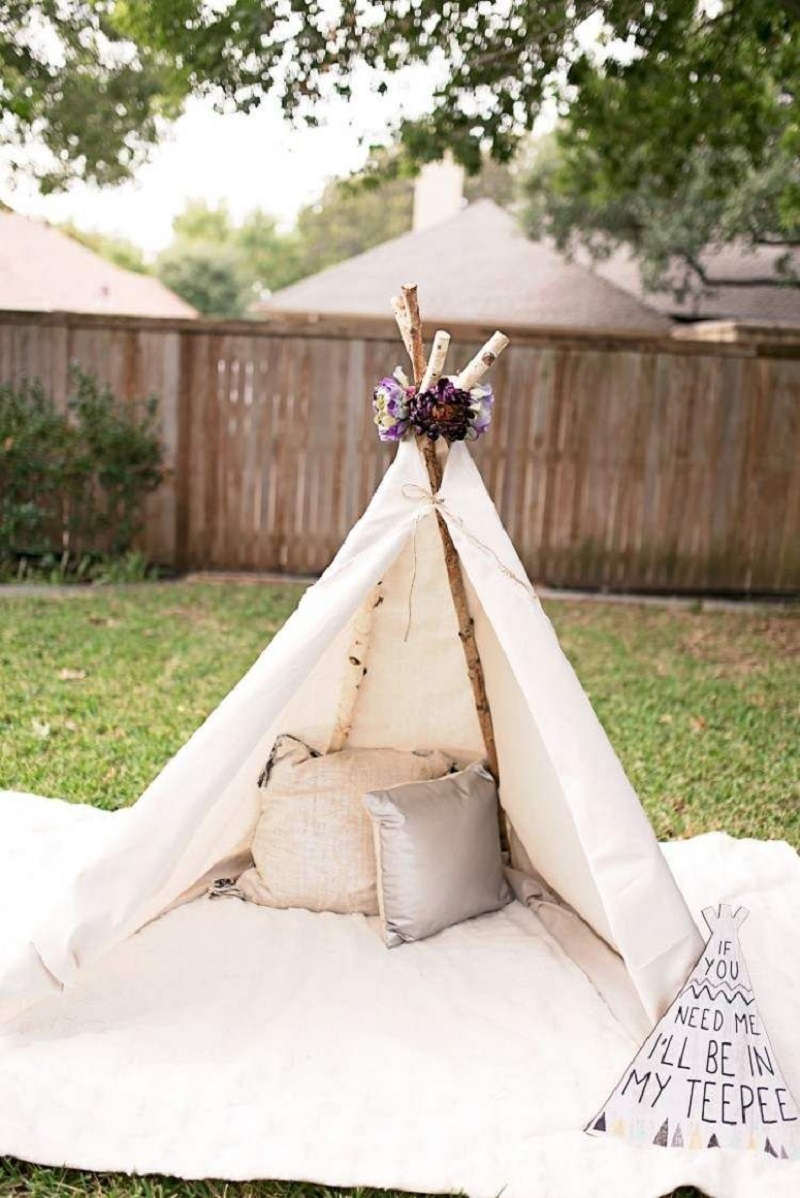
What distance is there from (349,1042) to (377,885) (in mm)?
655

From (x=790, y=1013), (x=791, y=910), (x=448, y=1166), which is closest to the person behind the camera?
(x=448, y=1166)

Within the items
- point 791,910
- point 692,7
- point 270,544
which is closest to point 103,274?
point 270,544

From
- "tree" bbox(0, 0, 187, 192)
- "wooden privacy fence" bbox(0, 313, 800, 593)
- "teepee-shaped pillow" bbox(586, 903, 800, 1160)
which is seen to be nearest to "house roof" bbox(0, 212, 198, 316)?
"tree" bbox(0, 0, 187, 192)

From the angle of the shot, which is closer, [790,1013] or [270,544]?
[790,1013]

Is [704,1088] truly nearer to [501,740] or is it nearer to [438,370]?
[501,740]

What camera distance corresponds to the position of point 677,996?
2.54 m

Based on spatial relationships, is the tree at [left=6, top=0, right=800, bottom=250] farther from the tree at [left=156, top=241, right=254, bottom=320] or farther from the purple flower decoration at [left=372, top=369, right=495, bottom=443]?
the tree at [left=156, top=241, right=254, bottom=320]

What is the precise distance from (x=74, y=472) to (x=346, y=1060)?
6034 mm

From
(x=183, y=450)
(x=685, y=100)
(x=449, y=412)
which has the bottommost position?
(x=183, y=450)

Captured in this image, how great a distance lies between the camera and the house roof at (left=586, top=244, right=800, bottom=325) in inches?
663

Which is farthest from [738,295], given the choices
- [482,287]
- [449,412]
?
[449,412]

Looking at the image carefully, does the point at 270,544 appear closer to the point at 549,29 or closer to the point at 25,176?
the point at 549,29

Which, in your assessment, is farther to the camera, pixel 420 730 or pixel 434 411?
pixel 420 730

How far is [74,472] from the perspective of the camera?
26.2ft
